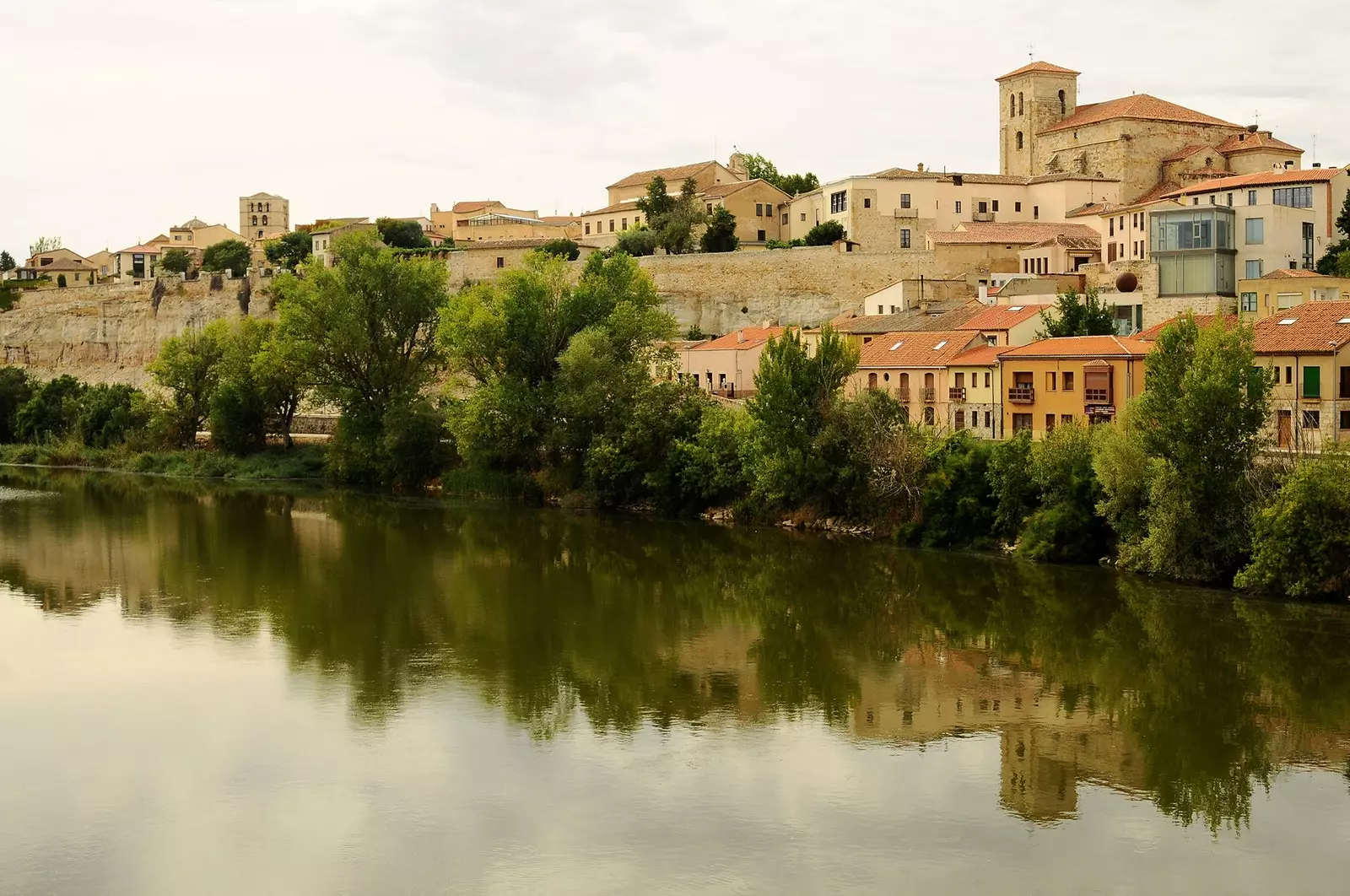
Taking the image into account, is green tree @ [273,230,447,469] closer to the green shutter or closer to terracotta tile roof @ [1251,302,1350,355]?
terracotta tile roof @ [1251,302,1350,355]

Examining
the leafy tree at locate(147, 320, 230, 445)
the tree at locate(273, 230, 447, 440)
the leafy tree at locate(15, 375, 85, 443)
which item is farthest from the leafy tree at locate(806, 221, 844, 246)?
the leafy tree at locate(15, 375, 85, 443)

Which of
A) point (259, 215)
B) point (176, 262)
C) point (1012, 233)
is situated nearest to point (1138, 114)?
point (1012, 233)

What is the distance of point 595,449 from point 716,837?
1470 cm

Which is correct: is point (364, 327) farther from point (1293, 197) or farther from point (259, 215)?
point (259, 215)

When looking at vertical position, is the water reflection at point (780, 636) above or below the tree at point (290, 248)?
below

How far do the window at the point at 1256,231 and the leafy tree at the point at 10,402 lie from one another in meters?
28.9

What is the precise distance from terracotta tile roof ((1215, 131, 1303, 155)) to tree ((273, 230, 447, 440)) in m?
20.1

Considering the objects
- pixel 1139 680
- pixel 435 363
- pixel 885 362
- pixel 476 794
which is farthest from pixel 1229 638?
pixel 435 363

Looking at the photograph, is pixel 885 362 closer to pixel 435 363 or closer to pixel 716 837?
pixel 435 363

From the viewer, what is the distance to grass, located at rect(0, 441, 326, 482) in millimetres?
30828

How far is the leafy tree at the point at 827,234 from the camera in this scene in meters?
36.5

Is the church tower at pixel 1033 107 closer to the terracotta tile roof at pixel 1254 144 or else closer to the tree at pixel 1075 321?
the terracotta tile roof at pixel 1254 144

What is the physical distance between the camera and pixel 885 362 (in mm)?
25094

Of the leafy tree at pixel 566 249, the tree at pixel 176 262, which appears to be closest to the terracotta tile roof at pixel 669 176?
the leafy tree at pixel 566 249
